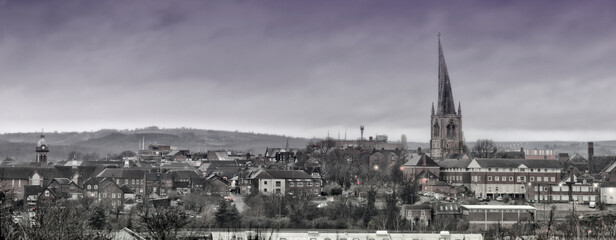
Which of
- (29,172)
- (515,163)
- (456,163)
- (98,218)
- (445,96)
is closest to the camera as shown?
(98,218)

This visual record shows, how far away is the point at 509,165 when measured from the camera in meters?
77.6

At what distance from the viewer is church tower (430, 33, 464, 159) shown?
335 ft

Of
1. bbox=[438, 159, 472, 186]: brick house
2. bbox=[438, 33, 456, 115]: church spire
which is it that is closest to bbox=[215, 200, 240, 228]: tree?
bbox=[438, 159, 472, 186]: brick house

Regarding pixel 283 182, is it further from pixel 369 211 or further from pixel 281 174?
pixel 369 211

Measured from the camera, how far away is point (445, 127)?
10275cm

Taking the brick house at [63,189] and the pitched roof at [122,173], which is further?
the pitched roof at [122,173]

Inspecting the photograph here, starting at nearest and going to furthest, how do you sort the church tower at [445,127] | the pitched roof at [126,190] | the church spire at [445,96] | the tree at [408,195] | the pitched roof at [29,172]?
the tree at [408,195] → the pitched roof at [126,190] → the pitched roof at [29,172] → the church tower at [445,127] → the church spire at [445,96]

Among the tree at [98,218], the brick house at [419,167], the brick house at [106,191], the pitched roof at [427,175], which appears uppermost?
the brick house at [419,167]

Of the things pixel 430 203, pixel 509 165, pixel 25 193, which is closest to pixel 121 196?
pixel 25 193

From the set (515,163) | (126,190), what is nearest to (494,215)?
(515,163)

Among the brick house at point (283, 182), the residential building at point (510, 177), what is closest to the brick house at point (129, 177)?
the brick house at point (283, 182)

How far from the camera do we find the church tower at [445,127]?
10200 cm

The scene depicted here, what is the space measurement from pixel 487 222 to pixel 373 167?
4095 centimetres

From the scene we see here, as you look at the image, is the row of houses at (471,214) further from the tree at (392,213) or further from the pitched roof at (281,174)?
the pitched roof at (281,174)
